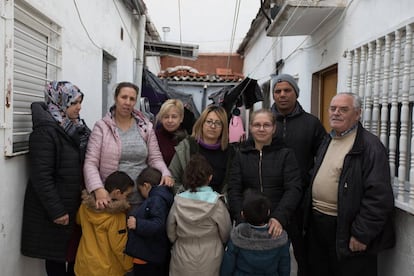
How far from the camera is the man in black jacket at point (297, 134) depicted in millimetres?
2838

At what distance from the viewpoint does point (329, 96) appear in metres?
4.52

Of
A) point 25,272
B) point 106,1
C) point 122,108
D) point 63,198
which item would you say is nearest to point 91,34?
point 106,1

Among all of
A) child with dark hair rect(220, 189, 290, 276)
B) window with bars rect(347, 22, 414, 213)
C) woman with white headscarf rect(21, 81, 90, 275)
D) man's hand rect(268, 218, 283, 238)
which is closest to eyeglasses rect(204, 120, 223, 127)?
child with dark hair rect(220, 189, 290, 276)

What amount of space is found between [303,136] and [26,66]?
2223mm

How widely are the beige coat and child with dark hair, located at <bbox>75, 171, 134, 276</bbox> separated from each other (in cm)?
35

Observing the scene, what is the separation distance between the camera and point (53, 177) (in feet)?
7.62

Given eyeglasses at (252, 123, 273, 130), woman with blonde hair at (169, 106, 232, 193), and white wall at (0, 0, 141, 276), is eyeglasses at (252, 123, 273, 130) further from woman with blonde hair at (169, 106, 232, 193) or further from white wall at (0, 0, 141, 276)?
white wall at (0, 0, 141, 276)

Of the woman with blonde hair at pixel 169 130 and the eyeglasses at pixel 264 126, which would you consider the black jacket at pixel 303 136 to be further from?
the woman with blonde hair at pixel 169 130

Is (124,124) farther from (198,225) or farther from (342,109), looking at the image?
(342,109)

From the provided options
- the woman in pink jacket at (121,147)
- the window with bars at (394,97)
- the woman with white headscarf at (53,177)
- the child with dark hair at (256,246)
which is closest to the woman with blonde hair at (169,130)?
the woman in pink jacket at (121,147)

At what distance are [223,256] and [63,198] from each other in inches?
44.4

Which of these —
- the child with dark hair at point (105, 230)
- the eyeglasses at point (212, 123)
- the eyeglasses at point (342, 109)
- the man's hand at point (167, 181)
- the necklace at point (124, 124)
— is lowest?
Answer: the child with dark hair at point (105, 230)

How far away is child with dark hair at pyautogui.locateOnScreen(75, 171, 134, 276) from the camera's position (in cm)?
234

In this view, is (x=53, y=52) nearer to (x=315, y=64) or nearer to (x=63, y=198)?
(x=63, y=198)
